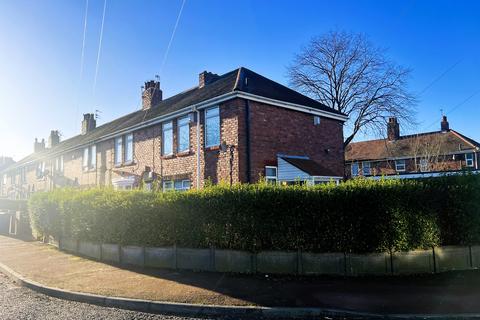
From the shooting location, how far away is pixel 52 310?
6156 millimetres

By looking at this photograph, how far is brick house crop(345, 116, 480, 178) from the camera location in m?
35.2

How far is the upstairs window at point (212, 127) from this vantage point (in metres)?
14.7

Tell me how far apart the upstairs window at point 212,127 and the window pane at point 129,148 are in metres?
6.96

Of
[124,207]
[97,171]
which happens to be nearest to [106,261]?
[124,207]

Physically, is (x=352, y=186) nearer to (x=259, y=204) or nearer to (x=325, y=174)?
(x=259, y=204)

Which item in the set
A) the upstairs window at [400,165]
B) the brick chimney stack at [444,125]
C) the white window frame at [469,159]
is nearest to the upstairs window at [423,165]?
the upstairs window at [400,165]

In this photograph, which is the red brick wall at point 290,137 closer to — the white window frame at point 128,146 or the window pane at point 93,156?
the white window frame at point 128,146

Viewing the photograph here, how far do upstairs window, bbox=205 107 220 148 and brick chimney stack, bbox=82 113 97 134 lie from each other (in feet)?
69.5

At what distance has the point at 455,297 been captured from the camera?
19.6 ft

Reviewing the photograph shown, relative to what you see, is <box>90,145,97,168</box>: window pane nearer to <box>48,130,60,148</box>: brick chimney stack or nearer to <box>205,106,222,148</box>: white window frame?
<box>205,106,222,148</box>: white window frame

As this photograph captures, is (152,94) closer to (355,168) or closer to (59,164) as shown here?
(59,164)

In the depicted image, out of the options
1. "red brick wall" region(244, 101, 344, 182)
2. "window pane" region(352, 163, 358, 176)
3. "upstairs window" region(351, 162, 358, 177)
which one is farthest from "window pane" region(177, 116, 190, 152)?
"window pane" region(352, 163, 358, 176)

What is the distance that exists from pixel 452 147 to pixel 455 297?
35.4m

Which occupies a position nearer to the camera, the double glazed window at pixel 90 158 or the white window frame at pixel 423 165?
the double glazed window at pixel 90 158
